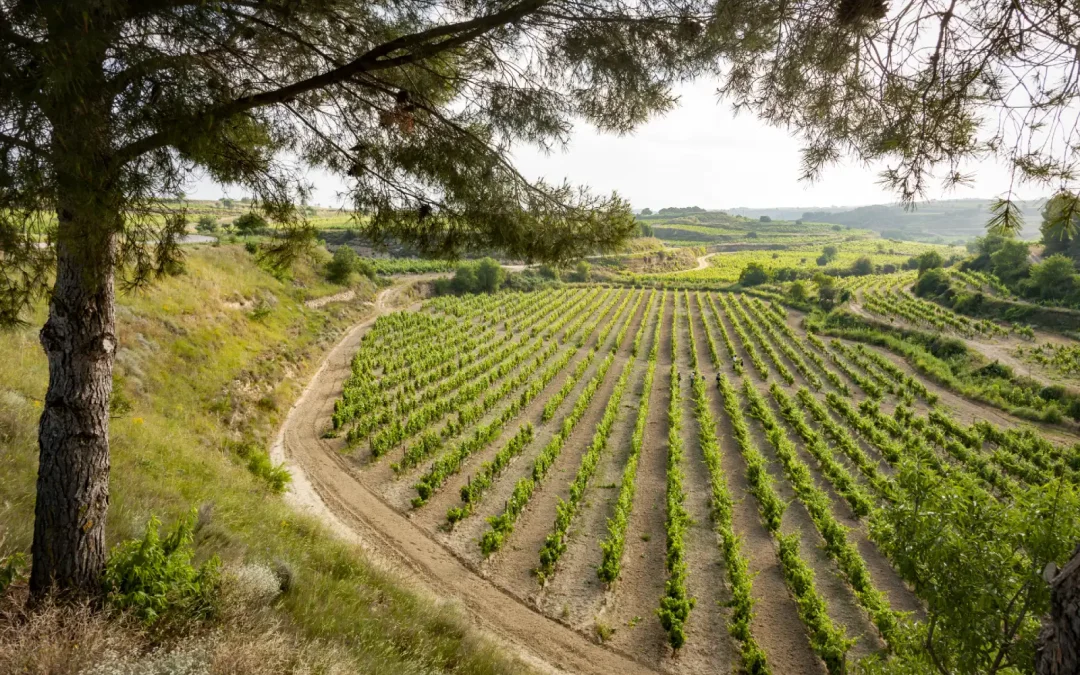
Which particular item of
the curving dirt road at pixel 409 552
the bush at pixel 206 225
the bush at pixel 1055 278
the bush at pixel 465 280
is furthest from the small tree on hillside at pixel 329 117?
the bush at pixel 1055 278

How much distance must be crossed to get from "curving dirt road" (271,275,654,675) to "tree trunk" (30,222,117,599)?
7268 millimetres

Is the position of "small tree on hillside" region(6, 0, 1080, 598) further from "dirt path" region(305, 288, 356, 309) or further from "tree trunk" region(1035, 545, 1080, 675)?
"dirt path" region(305, 288, 356, 309)

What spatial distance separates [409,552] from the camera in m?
12.1

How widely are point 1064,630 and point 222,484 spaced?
12.0 m

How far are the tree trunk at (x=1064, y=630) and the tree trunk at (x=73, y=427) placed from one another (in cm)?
625

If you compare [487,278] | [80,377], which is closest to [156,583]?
[80,377]

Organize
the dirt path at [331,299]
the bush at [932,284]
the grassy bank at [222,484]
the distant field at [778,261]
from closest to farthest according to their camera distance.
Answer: the grassy bank at [222,484] → the dirt path at [331,299] → the bush at [932,284] → the distant field at [778,261]

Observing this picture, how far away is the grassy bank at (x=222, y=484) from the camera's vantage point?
482 cm

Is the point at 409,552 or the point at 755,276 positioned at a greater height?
the point at 755,276

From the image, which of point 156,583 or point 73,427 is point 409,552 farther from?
point 73,427

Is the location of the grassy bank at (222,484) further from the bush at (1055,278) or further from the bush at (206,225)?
the bush at (1055,278)

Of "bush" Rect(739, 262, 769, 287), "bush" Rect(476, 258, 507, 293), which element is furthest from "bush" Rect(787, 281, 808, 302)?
"bush" Rect(476, 258, 507, 293)

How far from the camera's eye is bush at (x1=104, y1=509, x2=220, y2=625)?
13.2ft

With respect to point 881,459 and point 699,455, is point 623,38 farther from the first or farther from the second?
point 881,459
